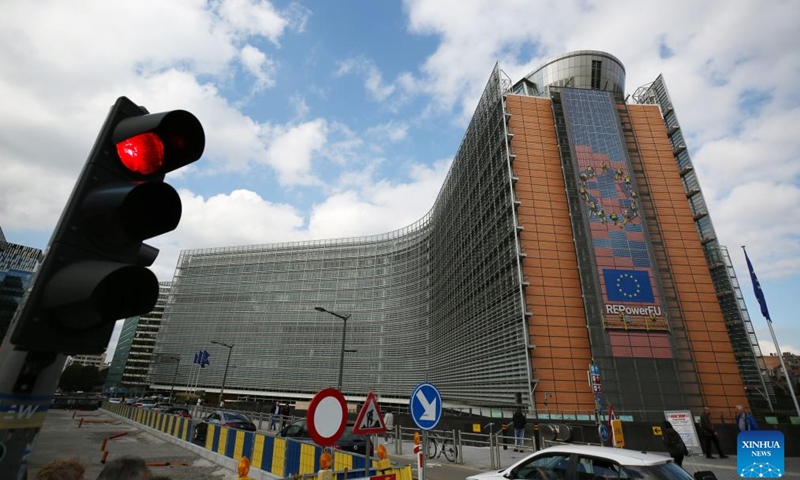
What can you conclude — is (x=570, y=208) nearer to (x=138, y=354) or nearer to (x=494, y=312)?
(x=494, y=312)

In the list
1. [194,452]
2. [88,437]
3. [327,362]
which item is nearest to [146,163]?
[194,452]

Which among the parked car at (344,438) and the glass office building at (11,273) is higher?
the glass office building at (11,273)

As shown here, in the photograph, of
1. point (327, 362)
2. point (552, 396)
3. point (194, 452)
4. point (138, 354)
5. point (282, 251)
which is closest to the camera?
point (194, 452)

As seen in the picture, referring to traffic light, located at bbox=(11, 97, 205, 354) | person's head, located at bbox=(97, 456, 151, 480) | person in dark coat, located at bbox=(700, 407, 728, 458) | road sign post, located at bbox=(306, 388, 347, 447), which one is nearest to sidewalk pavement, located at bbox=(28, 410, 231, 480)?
road sign post, located at bbox=(306, 388, 347, 447)

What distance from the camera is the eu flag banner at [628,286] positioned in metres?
30.9

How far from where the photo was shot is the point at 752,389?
103 ft

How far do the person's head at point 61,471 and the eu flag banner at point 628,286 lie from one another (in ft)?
111

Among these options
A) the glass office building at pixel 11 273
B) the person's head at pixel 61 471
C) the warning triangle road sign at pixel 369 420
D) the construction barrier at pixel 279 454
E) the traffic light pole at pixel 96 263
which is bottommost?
the construction barrier at pixel 279 454

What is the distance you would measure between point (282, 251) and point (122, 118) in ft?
281

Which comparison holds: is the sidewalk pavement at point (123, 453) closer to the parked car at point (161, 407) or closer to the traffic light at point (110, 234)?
the parked car at point (161, 407)

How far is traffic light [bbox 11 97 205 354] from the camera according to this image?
5.80 ft

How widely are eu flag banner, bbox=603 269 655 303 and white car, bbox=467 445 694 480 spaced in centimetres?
2824

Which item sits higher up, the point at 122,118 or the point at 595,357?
the point at 595,357

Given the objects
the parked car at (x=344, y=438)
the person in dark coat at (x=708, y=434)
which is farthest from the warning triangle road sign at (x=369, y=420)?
the person in dark coat at (x=708, y=434)
